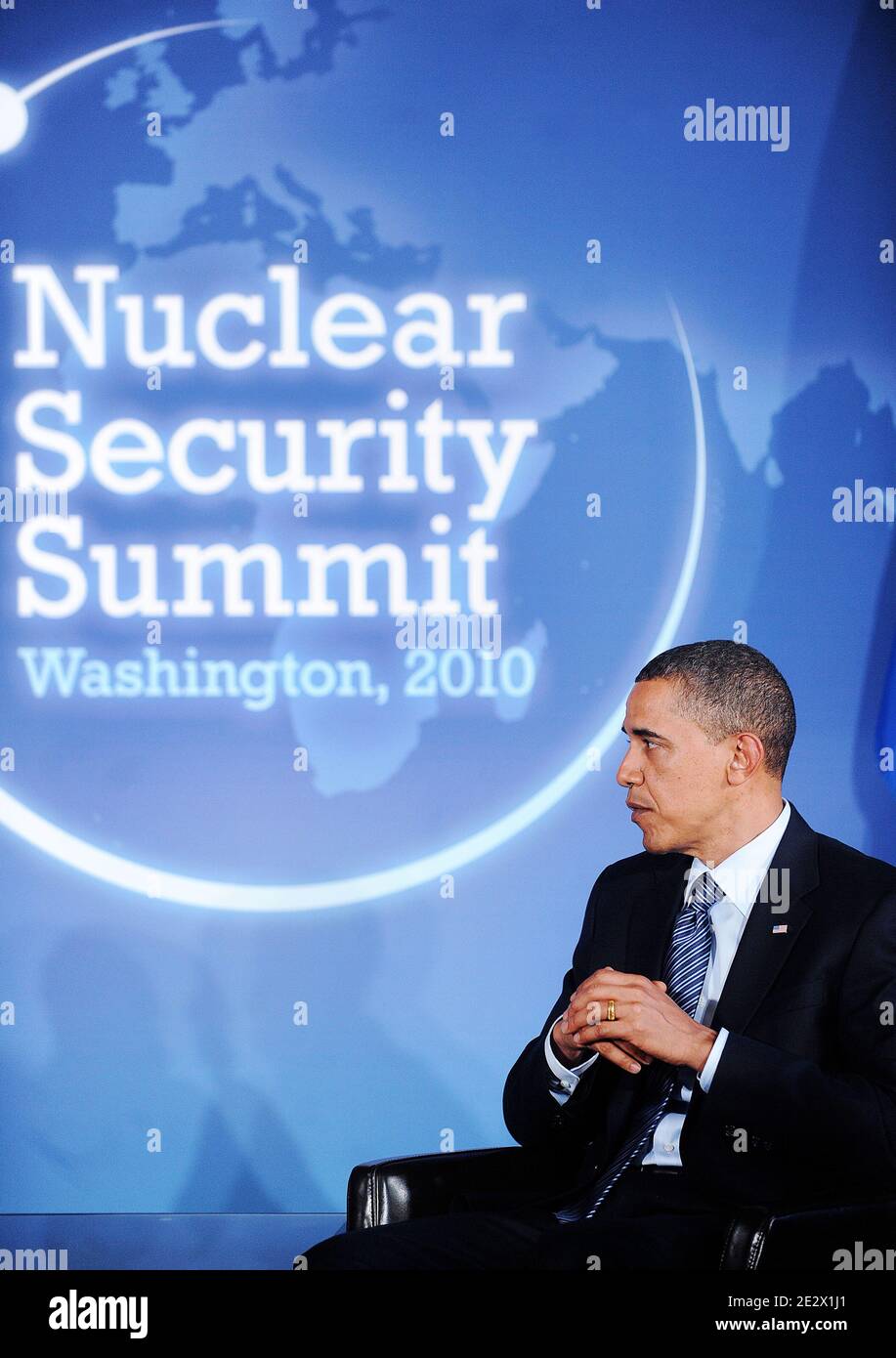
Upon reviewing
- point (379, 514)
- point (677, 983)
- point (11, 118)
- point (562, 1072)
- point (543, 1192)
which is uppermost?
point (11, 118)

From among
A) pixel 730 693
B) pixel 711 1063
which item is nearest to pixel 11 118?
pixel 730 693

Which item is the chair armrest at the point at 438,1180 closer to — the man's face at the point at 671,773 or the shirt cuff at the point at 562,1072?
the shirt cuff at the point at 562,1072

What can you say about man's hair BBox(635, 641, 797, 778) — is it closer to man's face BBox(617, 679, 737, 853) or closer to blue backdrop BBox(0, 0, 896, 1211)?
man's face BBox(617, 679, 737, 853)

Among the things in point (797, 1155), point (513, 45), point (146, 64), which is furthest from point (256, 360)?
point (797, 1155)

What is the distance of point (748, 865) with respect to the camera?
2.36 m

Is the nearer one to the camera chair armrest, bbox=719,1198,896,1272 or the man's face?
chair armrest, bbox=719,1198,896,1272

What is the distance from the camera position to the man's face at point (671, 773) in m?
2.35

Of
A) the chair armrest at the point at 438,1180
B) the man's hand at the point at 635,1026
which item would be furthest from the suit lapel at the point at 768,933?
the chair armrest at the point at 438,1180

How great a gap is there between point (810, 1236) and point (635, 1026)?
1.24 ft

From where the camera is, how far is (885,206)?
3.79 metres

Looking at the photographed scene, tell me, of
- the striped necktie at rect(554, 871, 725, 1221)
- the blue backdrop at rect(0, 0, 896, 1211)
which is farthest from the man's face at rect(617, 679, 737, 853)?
the blue backdrop at rect(0, 0, 896, 1211)

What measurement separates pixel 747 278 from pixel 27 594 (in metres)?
2.20

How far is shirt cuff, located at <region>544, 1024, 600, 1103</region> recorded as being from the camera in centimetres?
231

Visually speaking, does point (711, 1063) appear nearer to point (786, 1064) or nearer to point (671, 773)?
point (786, 1064)
